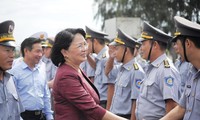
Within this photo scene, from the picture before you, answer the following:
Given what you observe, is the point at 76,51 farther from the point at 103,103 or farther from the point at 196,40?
the point at 103,103

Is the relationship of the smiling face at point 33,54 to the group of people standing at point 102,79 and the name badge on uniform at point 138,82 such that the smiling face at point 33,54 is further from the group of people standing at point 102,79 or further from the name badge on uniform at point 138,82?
the name badge on uniform at point 138,82

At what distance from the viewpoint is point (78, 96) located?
9.19 ft

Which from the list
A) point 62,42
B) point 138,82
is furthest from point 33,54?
point 62,42

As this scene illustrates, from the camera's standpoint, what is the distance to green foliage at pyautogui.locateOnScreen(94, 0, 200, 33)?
65.6 ft

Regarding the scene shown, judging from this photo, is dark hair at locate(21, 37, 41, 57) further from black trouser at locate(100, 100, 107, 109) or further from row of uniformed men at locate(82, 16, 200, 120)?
black trouser at locate(100, 100, 107, 109)

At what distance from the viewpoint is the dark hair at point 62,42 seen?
2.96 meters

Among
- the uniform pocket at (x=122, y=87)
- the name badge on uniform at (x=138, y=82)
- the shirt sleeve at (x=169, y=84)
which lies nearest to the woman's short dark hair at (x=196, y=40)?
the shirt sleeve at (x=169, y=84)

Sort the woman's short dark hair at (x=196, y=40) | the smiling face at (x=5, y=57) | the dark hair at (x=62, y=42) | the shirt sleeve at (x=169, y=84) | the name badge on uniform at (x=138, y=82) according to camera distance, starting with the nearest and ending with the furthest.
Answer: the woman's short dark hair at (x=196, y=40)
the dark hair at (x=62, y=42)
the smiling face at (x=5, y=57)
the shirt sleeve at (x=169, y=84)
the name badge on uniform at (x=138, y=82)

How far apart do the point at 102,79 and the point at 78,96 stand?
3136 millimetres

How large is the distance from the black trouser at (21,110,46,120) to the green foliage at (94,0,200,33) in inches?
660

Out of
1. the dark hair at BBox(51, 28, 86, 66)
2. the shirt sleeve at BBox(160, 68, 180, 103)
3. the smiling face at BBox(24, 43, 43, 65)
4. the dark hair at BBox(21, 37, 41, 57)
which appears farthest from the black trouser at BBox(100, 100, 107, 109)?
the dark hair at BBox(51, 28, 86, 66)

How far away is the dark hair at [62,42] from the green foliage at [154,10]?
1787cm

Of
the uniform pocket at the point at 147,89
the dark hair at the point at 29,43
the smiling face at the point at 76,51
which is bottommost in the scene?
the uniform pocket at the point at 147,89

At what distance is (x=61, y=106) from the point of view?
287 centimetres
